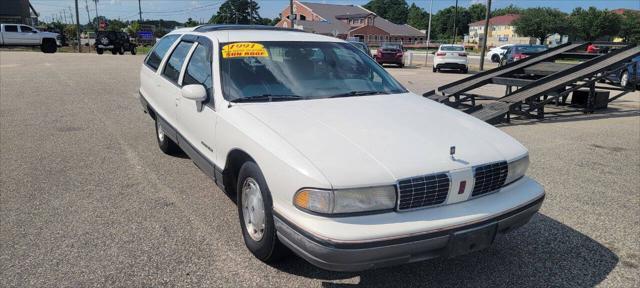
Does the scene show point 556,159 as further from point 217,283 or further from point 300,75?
point 217,283

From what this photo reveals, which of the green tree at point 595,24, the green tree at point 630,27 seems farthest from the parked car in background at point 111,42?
the green tree at point 595,24

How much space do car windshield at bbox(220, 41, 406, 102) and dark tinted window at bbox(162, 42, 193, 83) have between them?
964 millimetres

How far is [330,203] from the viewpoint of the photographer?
8.05 ft

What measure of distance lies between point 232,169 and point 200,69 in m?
1.17

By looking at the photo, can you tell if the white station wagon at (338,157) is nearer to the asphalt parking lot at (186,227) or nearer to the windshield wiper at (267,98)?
the windshield wiper at (267,98)

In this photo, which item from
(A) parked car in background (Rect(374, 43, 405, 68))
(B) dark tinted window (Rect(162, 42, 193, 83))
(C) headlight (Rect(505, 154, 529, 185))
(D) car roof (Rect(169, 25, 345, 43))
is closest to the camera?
(C) headlight (Rect(505, 154, 529, 185))

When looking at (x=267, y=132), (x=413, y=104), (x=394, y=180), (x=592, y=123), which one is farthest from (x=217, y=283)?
(x=592, y=123)

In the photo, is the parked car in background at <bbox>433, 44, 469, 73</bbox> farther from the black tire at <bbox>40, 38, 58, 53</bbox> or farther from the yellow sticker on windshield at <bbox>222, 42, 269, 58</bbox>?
the black tire at <bbox>40, 38, 58, 53</bbox>

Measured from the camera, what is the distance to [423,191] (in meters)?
2.59

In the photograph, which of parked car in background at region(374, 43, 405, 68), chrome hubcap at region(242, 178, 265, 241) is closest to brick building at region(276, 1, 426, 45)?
parked car in background at region(374, 43, 405, 68)

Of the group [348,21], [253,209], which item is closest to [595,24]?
[348,21]

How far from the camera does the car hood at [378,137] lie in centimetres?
255

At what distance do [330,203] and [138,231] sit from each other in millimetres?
1979

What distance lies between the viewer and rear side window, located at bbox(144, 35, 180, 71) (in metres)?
5.45
